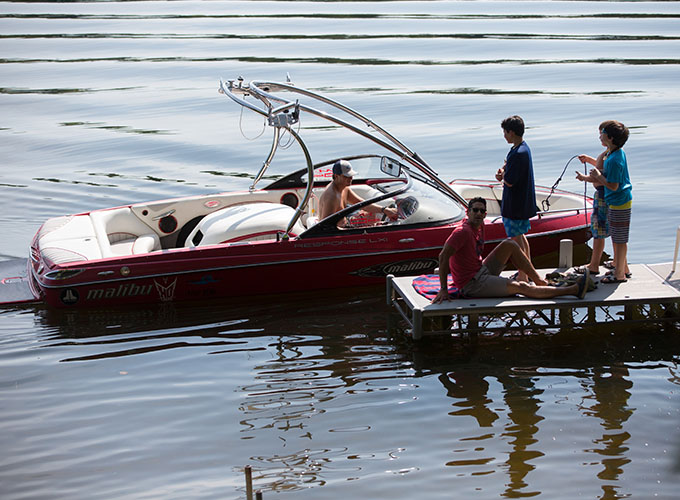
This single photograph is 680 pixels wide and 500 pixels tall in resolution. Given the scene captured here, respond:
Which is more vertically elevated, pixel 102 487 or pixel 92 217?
pixel 92 217

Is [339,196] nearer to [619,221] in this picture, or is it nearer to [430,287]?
[430,287]

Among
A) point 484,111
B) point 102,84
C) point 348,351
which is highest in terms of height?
point 102,84

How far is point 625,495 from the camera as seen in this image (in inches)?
243

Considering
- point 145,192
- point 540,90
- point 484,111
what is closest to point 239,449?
point 145,192

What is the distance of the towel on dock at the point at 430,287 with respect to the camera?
852 centimetres

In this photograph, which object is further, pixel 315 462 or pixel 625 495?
pixel 315 462

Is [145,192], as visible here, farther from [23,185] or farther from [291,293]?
[291,293]

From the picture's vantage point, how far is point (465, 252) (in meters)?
8.25

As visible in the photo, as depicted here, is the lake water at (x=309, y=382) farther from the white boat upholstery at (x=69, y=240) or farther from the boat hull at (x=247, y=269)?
the white boat upholstery at (x=69, y=240)


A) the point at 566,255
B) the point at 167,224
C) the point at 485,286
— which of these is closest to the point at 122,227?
the point at 167,224

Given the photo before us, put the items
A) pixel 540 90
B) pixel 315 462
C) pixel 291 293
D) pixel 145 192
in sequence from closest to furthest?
pixel 315 462
pixel 291 293
pixel 145 192
pixel 540 90

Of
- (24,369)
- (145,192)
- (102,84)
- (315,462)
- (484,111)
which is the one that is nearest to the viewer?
(315,462)

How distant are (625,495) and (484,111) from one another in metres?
16.3

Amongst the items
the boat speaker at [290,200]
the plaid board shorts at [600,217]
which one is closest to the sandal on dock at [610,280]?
the plaid board shorts at [600,217]
